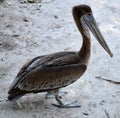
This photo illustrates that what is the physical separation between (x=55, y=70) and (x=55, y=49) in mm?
1421

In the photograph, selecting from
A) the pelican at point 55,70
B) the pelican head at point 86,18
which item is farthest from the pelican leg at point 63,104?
the pelican head at point 86,18

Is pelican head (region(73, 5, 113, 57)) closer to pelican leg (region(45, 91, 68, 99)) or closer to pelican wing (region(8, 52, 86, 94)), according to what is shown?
pelican wing (region(8, 52, 86, 94))

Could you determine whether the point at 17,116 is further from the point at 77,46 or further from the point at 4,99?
the point at 77,46

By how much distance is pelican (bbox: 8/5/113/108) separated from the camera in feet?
13.2

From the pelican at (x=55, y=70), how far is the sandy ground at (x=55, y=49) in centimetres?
26

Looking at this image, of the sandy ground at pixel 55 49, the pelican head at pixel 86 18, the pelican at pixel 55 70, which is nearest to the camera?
the pelican at pixel 55 70

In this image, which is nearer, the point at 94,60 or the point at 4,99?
the point at 4,99

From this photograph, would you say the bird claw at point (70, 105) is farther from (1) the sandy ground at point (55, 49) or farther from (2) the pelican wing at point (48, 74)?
(2) the pelican wing at point (48, 74)

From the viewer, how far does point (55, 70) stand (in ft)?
13.3

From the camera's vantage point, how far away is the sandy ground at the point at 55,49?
168 inches

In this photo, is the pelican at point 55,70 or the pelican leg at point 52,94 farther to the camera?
the pelican leg at point 52,94

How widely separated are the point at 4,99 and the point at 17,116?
36 cm

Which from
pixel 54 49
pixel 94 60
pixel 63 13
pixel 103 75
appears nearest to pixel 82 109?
pixel 103 75

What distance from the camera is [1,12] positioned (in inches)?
252
